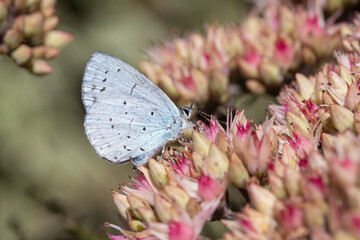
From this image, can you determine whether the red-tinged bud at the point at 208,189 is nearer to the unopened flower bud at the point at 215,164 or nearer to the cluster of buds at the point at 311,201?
the unopened flower bud at the point at 215,164

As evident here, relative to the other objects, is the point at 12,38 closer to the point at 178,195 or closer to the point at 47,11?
the point at 47,11

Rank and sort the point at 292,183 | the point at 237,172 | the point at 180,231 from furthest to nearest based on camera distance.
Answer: the point at 237,172 → the point at 180,231 → the point at 292,183

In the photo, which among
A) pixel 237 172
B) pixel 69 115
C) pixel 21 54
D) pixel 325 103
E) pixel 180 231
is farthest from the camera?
pixel 69 115

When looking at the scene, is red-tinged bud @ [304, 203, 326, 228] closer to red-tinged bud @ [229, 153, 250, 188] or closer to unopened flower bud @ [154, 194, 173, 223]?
red-tinged bud @ [229, 153, 250, 188]

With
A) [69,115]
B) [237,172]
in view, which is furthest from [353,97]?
[69,115]

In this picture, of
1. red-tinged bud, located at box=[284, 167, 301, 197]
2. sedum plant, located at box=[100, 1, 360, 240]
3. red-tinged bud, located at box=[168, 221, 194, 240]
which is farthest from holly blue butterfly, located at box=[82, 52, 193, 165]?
red-tinged bud, located at box=[284, 167, 301, 197]

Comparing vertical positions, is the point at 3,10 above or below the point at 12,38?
above

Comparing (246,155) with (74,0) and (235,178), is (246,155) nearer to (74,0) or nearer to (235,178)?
A: (235,178)
